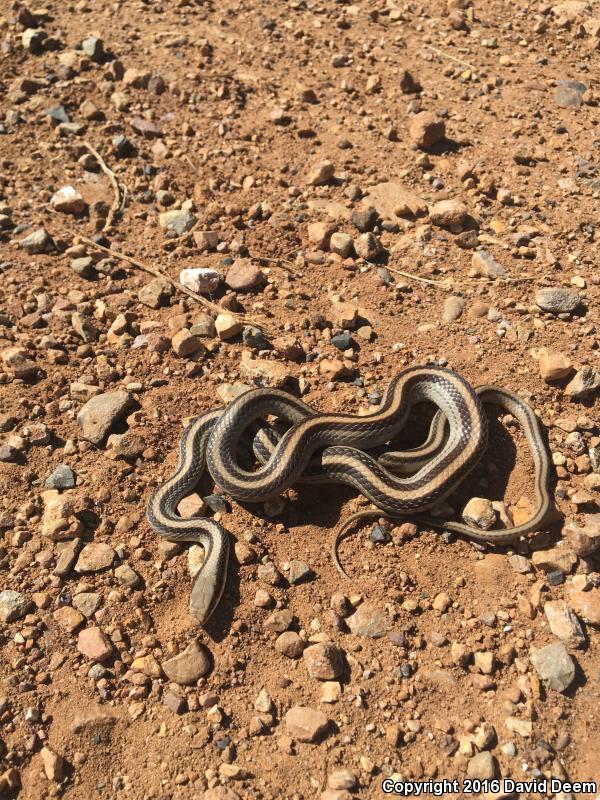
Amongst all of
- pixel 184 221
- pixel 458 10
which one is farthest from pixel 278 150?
pixel 458 10

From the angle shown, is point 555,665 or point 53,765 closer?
point 53,765

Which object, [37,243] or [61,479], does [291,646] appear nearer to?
[61,479]

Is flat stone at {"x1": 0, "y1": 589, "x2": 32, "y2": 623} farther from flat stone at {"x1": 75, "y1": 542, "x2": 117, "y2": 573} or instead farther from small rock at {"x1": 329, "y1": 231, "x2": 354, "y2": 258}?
small rock at {"x1": 329, "y1": 231, "x2": 354, "y2": 258}

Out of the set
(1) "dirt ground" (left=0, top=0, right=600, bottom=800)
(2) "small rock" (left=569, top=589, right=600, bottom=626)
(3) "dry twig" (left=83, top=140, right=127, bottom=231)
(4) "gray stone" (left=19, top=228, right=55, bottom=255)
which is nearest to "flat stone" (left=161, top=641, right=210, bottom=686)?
(1) "dirt ground" (left=0, top=0, right=600, bottom=800)

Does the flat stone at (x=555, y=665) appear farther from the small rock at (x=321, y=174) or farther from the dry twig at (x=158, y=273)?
the small rock at (x=321, y=174)

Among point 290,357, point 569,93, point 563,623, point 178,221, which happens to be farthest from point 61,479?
point 569,93

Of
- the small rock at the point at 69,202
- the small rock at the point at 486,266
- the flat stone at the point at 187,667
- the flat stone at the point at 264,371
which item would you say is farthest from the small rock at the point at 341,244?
the flat stone at the point at 187,667

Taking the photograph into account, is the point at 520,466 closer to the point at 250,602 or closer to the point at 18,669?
Answer: the point at 250,602
